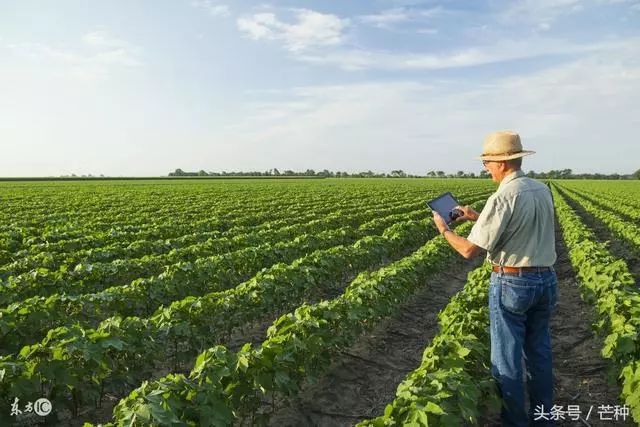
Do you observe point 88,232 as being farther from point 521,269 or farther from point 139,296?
point 521,269

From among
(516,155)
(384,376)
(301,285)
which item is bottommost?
(384,376)

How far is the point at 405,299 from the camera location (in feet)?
29.2

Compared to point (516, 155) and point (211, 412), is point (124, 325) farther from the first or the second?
point (516, 155)

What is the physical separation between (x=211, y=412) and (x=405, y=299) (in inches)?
232

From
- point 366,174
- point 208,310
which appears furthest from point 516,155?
point 366,174

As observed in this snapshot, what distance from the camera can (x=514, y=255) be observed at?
3.77 metres

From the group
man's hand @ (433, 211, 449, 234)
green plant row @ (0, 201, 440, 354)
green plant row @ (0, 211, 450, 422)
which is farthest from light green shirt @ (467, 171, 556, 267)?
green plant row @ (0, 201, 440, 354)

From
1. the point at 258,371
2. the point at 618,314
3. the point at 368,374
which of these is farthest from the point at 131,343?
the point at 618,314

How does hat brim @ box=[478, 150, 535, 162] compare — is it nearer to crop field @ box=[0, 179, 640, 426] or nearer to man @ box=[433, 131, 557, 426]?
man @ box=[433, 131, 557, 426]

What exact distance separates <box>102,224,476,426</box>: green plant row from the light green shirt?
210cm

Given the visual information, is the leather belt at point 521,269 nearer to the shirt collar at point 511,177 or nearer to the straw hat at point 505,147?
A: the shirt collar at point 511,177

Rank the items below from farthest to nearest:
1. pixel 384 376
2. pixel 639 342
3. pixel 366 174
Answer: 1. pixel 366 174
2. pixel 384 376
3. pixel 639 342

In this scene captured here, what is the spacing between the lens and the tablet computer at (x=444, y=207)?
13.8 feet

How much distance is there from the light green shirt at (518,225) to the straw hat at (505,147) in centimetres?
17
